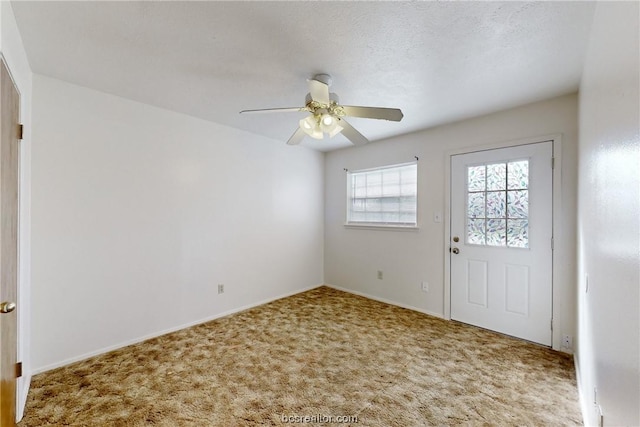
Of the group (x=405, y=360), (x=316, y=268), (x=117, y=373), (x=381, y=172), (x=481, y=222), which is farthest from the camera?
(x=316, y=268)

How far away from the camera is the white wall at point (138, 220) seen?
2.25 meters

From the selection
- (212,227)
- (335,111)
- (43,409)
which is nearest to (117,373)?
(43,409)

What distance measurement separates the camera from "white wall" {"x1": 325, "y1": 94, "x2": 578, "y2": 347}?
253 centimetres

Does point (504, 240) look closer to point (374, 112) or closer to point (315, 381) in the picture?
point (374, 112)

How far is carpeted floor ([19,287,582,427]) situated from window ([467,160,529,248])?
1.01m

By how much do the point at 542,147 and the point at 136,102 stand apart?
3956mm

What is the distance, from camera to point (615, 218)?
1.02m

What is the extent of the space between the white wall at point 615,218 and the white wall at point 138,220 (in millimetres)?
3282

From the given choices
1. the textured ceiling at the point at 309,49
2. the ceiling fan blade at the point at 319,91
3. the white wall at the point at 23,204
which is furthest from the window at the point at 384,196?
the white wall at the point at 23,204

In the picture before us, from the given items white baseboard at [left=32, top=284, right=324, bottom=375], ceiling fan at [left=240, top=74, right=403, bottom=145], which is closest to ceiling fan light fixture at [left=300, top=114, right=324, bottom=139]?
ceiling fan at [left=240, top=74, right=403, bottom=145]

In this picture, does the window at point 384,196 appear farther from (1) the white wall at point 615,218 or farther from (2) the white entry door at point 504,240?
(1) the white wall at point 615,218

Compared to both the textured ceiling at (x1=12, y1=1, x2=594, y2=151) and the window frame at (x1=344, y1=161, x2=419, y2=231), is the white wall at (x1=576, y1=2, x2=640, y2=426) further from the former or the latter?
the window frame at (x1=344, y1=161, x2=419, y2=231)

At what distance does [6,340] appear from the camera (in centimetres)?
145

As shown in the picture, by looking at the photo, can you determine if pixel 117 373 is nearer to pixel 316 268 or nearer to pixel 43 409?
pixel 43 409
